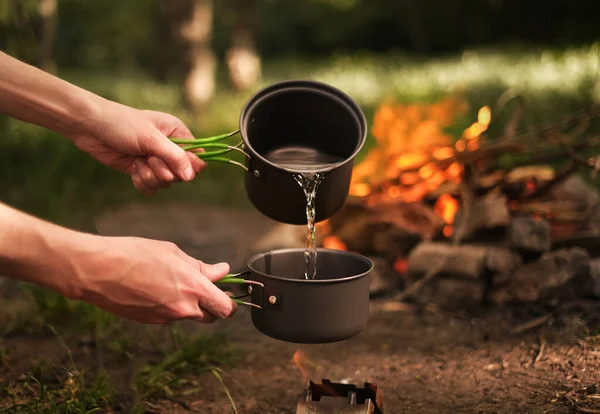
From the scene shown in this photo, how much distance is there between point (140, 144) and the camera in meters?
2.74

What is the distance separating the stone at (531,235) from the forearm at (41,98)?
2.38 m

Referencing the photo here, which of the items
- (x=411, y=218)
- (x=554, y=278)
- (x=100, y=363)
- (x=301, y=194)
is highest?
(x=411, y=218)

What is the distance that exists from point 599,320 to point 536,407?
102 centimetres

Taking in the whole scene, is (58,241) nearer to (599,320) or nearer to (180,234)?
(599,320)

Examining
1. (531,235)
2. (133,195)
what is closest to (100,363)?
(531,235)

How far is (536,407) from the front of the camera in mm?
2787

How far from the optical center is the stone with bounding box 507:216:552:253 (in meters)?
3.95

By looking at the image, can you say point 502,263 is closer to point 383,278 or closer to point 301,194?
point 383,278

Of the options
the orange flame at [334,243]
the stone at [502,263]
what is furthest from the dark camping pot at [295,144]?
the orange flame at [334,243]

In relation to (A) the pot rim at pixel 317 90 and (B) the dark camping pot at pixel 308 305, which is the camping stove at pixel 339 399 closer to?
(B) the dark camping pot at pixel 308 305

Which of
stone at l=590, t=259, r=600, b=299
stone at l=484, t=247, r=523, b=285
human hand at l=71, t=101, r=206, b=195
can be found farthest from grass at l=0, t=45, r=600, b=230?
stone at l=590, t=259, r=600, b=299

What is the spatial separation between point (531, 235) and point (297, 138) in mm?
1630

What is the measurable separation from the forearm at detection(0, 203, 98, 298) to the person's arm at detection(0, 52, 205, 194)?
77 cm

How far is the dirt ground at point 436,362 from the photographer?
2.92 meters
